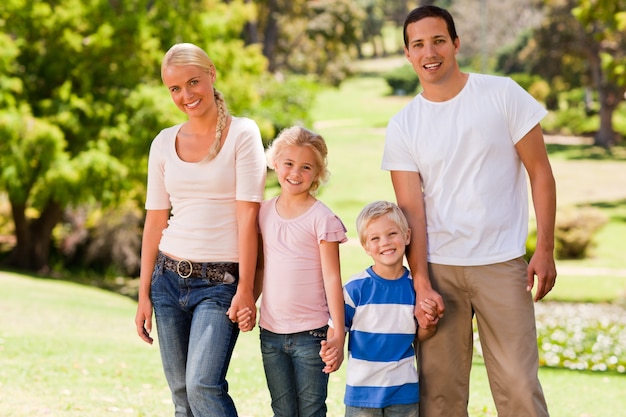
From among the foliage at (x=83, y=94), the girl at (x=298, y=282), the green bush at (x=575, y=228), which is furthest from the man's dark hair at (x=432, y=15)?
the green bush at (x=575, y=228)

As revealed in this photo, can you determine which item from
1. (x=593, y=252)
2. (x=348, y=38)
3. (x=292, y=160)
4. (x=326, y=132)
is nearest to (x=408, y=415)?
(x=292, y=160)

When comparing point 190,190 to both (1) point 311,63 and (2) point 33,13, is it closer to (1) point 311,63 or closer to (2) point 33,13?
(2) point 33,13

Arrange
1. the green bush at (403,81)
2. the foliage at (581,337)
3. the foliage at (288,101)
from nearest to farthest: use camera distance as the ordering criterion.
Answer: the foliage at (581,337)
the foliage at (288,101)
the green bush at (403,81)

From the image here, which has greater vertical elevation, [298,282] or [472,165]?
[472,165]

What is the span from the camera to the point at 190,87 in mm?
3586

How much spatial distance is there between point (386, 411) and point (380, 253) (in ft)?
2.12

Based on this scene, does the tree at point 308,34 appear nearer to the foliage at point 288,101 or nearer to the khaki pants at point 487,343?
the foliage at point 288,101

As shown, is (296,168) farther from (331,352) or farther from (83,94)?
(83,94)

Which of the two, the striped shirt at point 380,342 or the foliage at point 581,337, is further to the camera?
the foliage at point 581,337

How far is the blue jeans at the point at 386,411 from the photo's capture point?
11.6 ft

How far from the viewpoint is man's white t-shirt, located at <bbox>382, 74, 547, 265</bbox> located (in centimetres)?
351

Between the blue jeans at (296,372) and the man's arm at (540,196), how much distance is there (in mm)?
923

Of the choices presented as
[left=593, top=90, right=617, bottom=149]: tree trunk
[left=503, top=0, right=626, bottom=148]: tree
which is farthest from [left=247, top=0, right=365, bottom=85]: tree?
[left=593, top=90, right=617, bottom=149]: tree trunk

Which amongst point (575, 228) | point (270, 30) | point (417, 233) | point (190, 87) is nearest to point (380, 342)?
point (417, 233)
